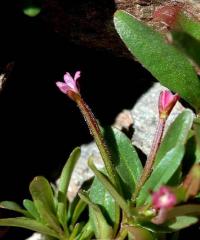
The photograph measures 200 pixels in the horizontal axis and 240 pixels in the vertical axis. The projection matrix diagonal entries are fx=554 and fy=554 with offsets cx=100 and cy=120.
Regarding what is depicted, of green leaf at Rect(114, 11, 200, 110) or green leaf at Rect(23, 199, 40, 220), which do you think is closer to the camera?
green leaf at Rect(114, 11, 200, 110)

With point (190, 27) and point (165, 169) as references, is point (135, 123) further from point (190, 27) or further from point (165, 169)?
point (165, 169)

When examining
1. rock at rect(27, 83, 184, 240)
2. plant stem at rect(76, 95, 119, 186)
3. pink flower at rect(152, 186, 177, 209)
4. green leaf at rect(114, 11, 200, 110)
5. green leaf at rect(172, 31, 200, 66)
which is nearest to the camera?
pink flower at rect(152, 186, 177, 209)

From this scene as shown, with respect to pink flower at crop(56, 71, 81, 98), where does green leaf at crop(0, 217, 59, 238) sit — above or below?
below

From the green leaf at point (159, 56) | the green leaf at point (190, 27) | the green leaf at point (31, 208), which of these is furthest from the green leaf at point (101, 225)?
the green leaf at point (190, 27)

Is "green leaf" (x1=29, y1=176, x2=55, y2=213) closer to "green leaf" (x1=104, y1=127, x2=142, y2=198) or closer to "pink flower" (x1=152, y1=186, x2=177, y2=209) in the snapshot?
"green leaf" (x1=104, y1=127, x2=142, y2=198)

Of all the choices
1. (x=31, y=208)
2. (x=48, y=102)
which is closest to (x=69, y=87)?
(x=31, y=208)

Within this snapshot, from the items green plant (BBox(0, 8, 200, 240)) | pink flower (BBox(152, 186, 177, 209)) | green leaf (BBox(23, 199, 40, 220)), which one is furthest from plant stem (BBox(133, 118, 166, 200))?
green leaf (BBox(23, 199, 40, 220))
